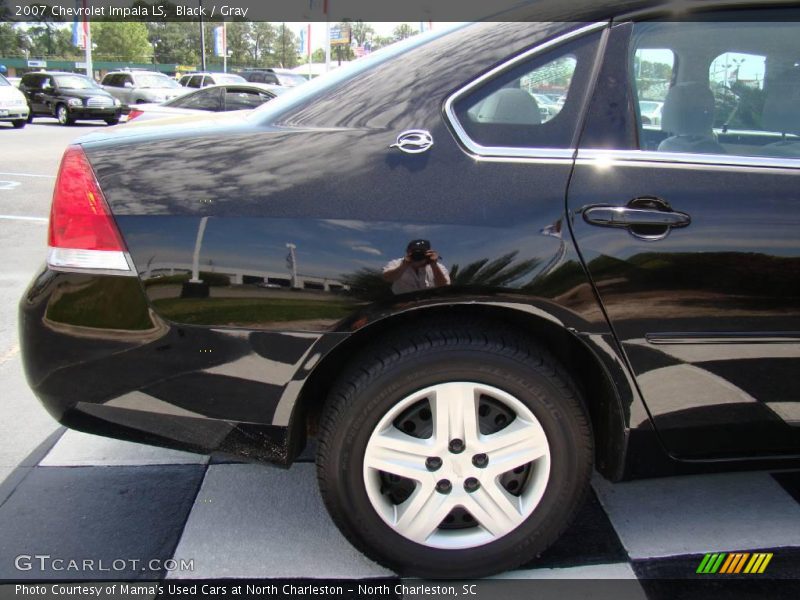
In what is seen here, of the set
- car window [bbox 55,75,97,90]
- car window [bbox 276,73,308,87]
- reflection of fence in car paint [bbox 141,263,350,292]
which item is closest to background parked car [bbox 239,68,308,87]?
car window [bbox 276,73,308,87]

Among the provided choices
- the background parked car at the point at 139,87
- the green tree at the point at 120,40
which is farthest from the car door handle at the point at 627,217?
the green tree at the point at 120,40

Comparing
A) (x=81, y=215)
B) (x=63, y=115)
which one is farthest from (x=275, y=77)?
(x=81, y=215)

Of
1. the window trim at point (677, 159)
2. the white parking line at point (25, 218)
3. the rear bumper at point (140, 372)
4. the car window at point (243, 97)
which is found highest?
the window trim at point (677, 159)

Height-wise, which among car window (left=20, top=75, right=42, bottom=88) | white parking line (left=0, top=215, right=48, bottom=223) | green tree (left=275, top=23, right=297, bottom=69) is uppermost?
white parking line (left=0, top=215, right=48, bottom=223)

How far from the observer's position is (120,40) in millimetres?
79312

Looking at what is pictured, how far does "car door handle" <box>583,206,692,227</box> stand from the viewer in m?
1.97

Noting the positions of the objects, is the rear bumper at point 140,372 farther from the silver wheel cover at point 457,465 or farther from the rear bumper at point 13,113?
the rear bumper at point 13,113

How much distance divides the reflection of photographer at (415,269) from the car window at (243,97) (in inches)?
485

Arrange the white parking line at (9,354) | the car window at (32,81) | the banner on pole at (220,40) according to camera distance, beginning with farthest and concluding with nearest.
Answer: the banner on pole at (220,40)
the car window at (32,81)
the white parking line at (9,354)

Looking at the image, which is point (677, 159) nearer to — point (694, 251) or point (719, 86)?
point (694, 251)

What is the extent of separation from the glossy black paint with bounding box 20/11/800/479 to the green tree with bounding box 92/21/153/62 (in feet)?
276

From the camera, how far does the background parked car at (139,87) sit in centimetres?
2566

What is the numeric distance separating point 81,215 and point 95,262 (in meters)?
0.15

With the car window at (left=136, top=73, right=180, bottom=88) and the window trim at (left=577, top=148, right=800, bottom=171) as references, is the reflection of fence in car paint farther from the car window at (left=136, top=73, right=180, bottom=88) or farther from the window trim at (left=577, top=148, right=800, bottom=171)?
the car window at (left=136, top=73, right=180, bottom=88)
